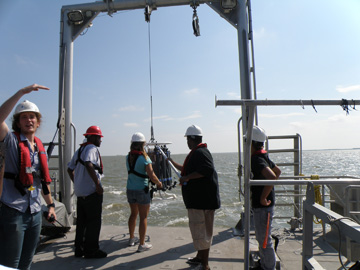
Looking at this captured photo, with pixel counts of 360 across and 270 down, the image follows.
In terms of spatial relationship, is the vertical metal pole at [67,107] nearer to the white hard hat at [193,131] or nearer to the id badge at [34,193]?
the white hard hat at [193,131]

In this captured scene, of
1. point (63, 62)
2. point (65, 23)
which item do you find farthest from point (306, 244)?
point (65, 23)

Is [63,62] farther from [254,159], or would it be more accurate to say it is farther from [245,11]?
[254,159]

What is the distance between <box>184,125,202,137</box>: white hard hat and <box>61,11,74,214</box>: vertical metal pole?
8.75ft

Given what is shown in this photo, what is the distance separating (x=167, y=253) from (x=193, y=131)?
1.81 metres

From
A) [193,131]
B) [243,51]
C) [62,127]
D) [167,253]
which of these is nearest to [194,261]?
[167,253]

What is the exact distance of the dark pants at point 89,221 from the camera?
3.51 metres

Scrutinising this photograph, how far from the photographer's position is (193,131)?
3326mm

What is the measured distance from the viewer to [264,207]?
9.18ft

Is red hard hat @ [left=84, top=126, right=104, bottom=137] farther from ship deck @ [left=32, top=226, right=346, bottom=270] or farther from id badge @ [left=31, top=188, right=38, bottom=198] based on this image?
ship deck @ [left=32, top=226, right=346, bottom=270]

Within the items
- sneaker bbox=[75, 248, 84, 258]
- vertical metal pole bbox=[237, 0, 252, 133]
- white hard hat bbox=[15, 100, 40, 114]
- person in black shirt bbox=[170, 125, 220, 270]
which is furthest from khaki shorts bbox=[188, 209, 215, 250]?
vertical metal pole bbox=[237, 0, 252, 133]

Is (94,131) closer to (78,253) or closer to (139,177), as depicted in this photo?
(139,177)

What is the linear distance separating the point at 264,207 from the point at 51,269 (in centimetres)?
269

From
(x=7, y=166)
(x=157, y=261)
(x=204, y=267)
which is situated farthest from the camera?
(x=157, y=261)

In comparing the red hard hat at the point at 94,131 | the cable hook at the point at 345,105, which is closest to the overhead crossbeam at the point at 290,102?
the cable hook at the point at 345,105
